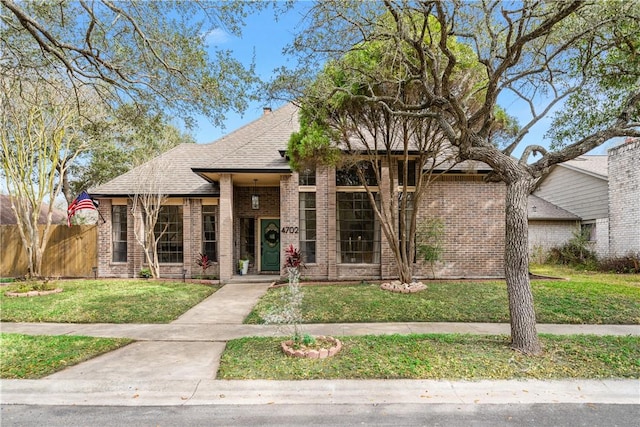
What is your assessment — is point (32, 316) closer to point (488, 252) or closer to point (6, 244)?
point (6, 244)

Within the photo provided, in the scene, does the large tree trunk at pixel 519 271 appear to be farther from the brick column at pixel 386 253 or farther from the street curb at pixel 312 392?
the brick column at pixel 386 253

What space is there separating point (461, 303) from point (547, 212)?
1270cm

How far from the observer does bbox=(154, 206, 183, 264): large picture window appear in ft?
42.9

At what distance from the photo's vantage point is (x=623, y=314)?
24.1ft

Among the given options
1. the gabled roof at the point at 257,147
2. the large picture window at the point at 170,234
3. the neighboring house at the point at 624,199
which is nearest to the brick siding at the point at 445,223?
the gabled roof at the point at 257,147

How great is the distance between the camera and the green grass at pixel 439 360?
15.0ft

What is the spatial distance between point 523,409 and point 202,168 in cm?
1026

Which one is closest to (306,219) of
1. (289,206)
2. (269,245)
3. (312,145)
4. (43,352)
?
(289,206)

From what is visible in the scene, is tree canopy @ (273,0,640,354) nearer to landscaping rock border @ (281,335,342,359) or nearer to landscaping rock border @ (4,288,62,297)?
landscaping rock border @ (281,335,342,359)

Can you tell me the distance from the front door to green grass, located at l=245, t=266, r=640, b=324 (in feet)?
12.0

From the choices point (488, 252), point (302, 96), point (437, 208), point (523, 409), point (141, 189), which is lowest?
point (523, 409)

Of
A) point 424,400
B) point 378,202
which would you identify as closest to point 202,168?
point 378,202

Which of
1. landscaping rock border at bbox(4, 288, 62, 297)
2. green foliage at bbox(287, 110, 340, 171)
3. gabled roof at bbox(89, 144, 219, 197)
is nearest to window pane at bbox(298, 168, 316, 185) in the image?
green foliage at bbox(287, 110, 340, 171)

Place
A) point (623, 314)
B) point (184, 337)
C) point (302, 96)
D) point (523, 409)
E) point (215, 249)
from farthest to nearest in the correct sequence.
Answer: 1. point (215, 249)
2. point (302, 96)
3. point (623, 314)
4. point (184, 337)
5. point (523, 409)
